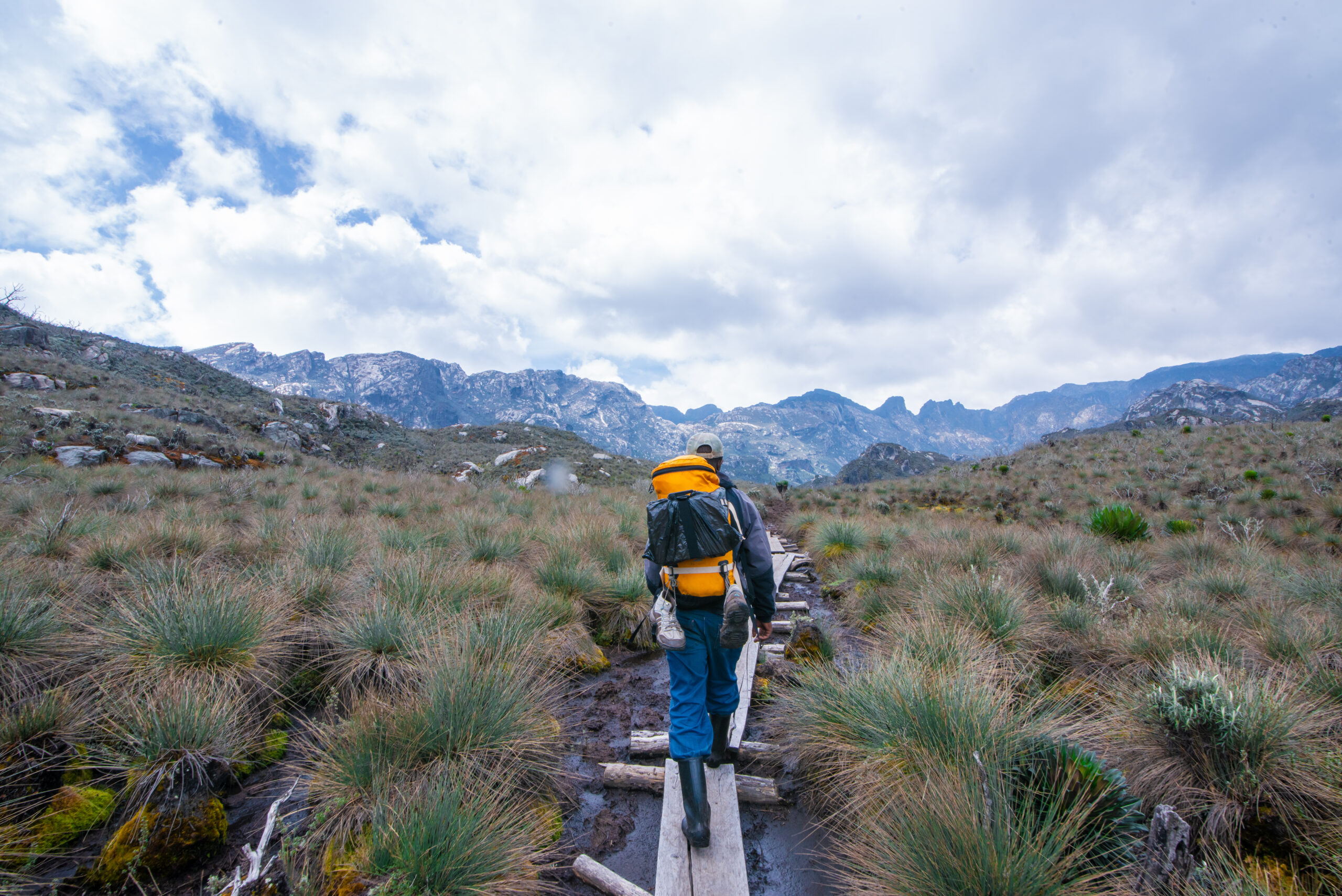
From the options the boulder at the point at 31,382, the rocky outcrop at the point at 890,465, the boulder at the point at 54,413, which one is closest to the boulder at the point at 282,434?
the boulder at the point at 31,382

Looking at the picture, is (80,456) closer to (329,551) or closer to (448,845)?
(329,551)

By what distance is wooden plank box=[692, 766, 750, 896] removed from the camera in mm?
2617

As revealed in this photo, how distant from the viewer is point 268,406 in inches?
1084

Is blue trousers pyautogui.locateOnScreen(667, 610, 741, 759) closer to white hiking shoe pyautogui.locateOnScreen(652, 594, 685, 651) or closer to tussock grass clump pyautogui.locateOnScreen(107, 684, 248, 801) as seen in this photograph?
white hiking shoe pyautogui.locateOnScreen(652, 594, 685, 651)

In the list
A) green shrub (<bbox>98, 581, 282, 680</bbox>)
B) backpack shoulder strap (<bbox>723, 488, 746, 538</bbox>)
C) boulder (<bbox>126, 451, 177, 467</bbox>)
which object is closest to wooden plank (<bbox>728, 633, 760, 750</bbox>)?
backpack shoulder strap (<bbox>723, 488, 746, 538</bbox>)

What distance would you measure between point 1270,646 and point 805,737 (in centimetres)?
397

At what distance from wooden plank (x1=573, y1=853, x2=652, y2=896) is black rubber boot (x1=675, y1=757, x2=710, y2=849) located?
366 mm

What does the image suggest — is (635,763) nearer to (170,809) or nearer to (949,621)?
(170,809)

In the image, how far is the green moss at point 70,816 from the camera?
2473mm

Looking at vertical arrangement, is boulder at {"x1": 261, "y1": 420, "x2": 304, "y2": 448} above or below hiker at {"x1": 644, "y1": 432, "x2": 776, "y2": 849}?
above

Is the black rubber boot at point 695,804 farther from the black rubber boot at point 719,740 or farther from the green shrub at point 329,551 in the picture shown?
the green shrub at point 329,551

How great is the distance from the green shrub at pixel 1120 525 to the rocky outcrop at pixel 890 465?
4293cm

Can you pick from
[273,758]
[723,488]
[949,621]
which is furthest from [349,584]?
[949,621]

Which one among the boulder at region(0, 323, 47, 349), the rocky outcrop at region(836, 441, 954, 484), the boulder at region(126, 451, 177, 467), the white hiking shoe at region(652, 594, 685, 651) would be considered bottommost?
the rocky outcrop at region(836, 441, 954, 484)
